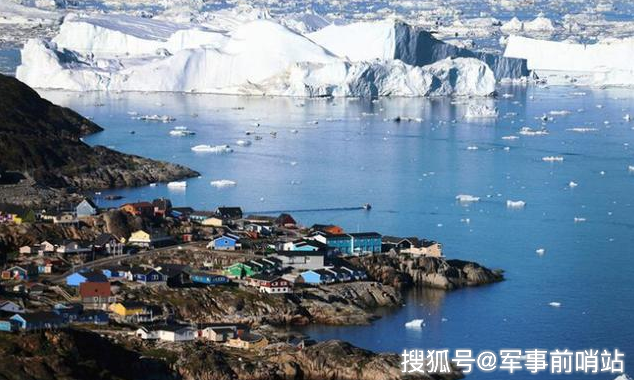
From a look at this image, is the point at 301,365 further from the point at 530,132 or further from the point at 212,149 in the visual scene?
the point at 530,132

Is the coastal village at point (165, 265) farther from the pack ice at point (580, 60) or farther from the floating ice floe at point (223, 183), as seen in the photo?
the pack ice at point (580, 60)

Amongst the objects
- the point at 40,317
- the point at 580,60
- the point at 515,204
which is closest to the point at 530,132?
the point at 515,204

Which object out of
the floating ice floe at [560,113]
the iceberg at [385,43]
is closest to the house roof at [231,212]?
the floating ice floe at [560,113]

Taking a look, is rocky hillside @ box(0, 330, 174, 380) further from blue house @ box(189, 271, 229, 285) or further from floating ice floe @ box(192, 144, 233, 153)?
floating ice floe @ box(192, 144, 233, 153)

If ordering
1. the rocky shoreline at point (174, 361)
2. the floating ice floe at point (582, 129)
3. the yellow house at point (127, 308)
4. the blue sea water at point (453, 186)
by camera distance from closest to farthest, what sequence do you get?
the rocky shoreline at point (174, 361), the yellow house at point (127, 308), the blue sea water at point (453, 186), the floating ice floe at point (582, 129)

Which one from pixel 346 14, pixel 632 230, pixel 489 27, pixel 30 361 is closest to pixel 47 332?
pixel 30 361

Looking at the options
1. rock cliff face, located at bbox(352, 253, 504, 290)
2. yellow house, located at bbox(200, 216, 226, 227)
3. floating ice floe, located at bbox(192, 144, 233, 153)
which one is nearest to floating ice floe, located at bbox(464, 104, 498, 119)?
floating ice floe, located at bbox(192, 144, 233, 153)

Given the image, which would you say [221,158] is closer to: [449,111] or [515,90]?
[449,111]
